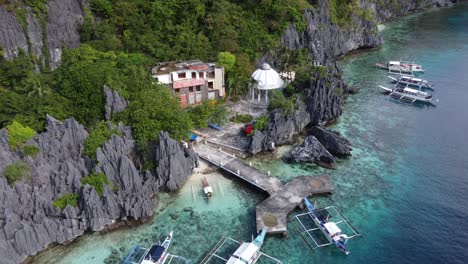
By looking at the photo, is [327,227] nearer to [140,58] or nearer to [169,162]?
[169,162]

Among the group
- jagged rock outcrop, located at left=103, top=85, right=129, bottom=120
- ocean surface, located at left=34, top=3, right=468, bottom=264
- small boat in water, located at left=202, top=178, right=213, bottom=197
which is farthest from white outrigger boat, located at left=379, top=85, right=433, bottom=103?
jagged rock outcrop, located at left=103, top=85, right=129, bottom=120

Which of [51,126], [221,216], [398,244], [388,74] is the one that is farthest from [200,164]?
[388,74]

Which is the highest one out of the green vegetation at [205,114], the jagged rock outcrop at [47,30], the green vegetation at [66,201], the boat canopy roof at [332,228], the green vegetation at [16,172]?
the jagged rock outcrop at [47,30]

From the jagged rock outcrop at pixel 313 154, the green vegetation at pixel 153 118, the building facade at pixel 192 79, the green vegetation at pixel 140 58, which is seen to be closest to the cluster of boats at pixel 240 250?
the jagged rock outcrop at pixel 313 154

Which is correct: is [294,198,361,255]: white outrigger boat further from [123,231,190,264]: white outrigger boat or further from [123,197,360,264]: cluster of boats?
[123,231,190,264]: white outrigger boat

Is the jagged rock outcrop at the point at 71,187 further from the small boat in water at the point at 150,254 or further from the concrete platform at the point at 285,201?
the concrete platform at the point at 285,201

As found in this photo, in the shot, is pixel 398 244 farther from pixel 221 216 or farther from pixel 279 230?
pixel 221 216

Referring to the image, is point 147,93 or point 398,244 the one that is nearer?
point 398,244
